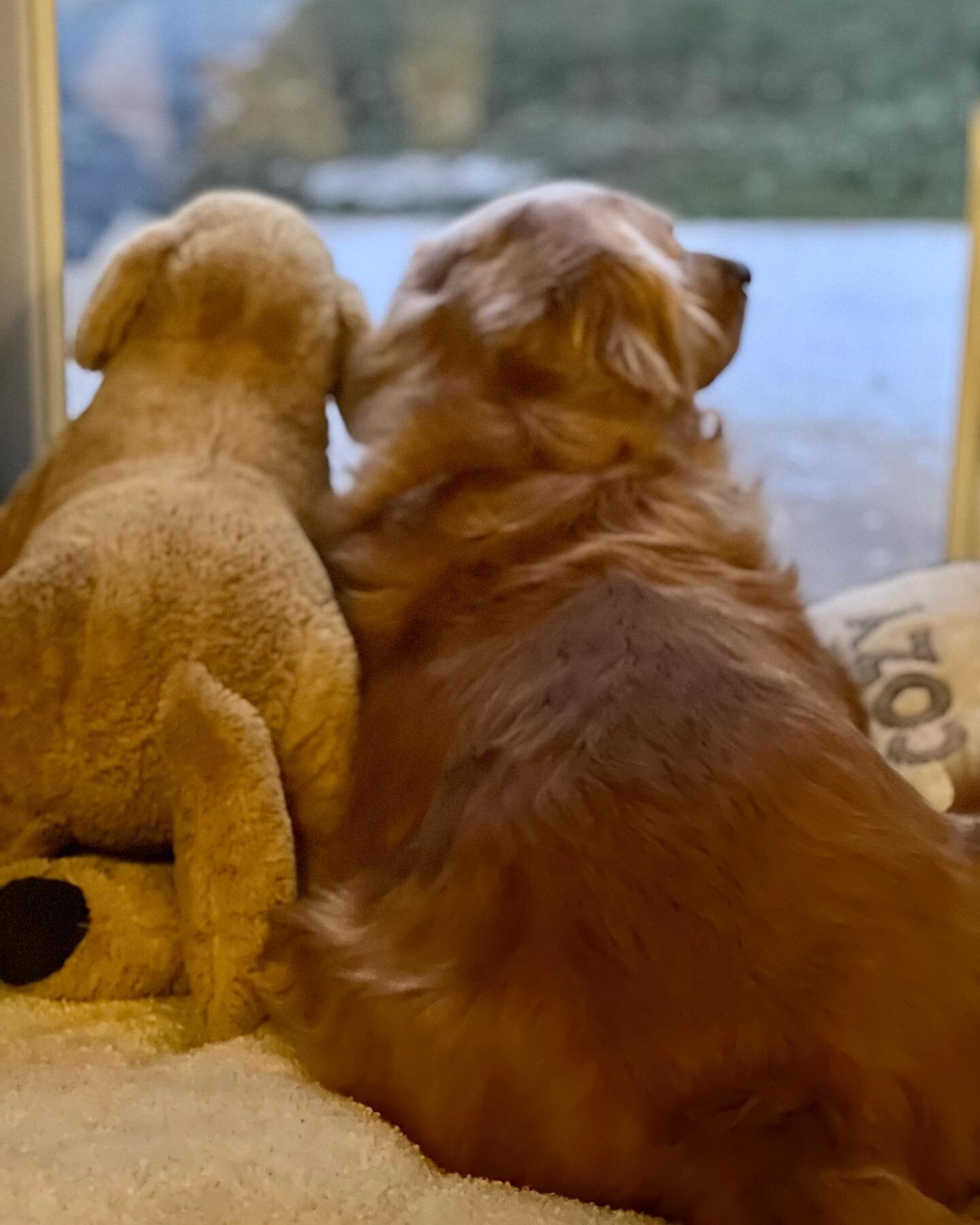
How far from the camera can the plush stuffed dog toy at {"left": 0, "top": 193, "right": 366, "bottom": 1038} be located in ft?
3.23

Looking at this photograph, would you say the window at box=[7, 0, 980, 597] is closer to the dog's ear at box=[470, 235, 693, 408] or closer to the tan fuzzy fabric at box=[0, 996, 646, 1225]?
the dog's ear at box=[470, 235, 693, 408]

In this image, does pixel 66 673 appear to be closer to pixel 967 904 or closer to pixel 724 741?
pixel 724 741

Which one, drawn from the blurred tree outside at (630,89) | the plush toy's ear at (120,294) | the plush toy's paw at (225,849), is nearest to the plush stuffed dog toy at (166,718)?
the plush toy's paw at (225,849)

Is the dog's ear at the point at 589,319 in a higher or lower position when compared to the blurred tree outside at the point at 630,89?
lower

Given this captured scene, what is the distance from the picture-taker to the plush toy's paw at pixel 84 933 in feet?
3.26

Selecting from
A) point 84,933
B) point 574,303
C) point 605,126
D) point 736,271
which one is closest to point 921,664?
point 736,271

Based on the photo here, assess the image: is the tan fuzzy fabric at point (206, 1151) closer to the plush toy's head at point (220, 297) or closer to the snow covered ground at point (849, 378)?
the plush toy's head at point (220, 297)

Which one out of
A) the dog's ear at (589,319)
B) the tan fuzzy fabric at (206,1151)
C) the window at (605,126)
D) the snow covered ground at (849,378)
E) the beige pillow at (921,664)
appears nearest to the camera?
the tan fuzzy fabric at (206,1151)

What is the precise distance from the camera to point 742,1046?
2.51 ft

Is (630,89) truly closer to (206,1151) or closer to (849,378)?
(849,378)

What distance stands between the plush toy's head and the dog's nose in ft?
1.29

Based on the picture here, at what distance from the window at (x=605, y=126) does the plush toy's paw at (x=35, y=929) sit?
105cm

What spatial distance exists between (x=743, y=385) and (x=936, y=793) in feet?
3.55

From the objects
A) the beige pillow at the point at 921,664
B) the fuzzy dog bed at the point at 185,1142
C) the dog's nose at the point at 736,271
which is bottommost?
the fuzzy dog bed at the point at 185,1142
